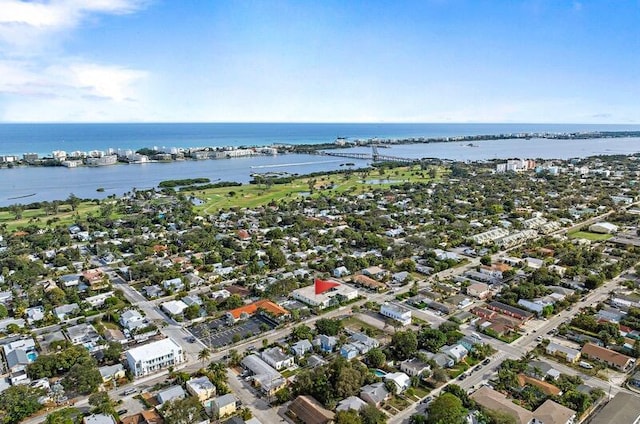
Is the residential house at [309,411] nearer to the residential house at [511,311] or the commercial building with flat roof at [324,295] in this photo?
the commercial building with flat roof at [324,295]

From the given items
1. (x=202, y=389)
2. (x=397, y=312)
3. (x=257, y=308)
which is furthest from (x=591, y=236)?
(x=202, y=389)

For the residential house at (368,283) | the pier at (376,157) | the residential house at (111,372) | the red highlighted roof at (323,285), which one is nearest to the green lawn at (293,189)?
the pier at (376,157)

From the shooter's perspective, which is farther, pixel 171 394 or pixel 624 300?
pixel 624 300

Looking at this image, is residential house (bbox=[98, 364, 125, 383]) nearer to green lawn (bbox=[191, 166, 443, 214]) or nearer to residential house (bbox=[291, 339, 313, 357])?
residential house (bbox=[291, 339, 313, 357])

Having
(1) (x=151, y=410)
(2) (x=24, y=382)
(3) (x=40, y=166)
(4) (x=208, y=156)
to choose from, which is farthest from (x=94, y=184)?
(1) (x=151, y=410)

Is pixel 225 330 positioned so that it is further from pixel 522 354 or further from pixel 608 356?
pixel 608 356

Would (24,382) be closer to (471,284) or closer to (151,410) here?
(151,410)
